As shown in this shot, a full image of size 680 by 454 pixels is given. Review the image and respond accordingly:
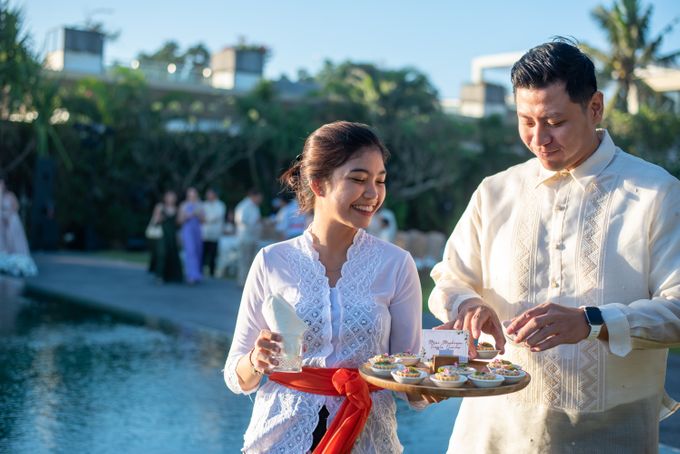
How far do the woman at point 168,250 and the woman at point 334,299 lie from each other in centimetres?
1475

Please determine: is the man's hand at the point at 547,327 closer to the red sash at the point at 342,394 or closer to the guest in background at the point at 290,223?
the red sash at the point at 342,394

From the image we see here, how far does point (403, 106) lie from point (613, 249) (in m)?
34.6

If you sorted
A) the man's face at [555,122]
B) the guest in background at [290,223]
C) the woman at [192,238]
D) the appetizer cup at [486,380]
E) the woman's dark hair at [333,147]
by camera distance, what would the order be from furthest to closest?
the woman at [192,238] → the guest in background at [290,223] → the woman's dark hair at [333,147] → the man's face at [555,122] → the appetizer cup at [486,380]

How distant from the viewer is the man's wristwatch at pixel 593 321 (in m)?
2.84

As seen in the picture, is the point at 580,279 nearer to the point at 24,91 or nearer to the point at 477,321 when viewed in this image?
the point at 477,321

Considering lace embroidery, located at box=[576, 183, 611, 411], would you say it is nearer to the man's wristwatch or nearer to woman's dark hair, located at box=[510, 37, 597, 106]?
the man's wristwatch

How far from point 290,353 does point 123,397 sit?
570 cm

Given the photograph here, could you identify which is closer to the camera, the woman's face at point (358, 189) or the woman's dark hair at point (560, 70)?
the woman's dark hair at point (560, 70)

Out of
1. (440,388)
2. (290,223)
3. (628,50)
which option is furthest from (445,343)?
(628,50)

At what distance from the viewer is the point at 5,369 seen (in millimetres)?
9453

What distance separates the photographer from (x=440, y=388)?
115 inches

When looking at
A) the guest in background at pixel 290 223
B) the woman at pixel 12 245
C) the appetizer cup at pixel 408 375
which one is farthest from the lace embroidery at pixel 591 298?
the woman at pixel 12 245

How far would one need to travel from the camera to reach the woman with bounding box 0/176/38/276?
19.5 meters

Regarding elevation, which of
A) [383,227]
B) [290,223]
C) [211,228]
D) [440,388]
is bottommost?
[211,228]
